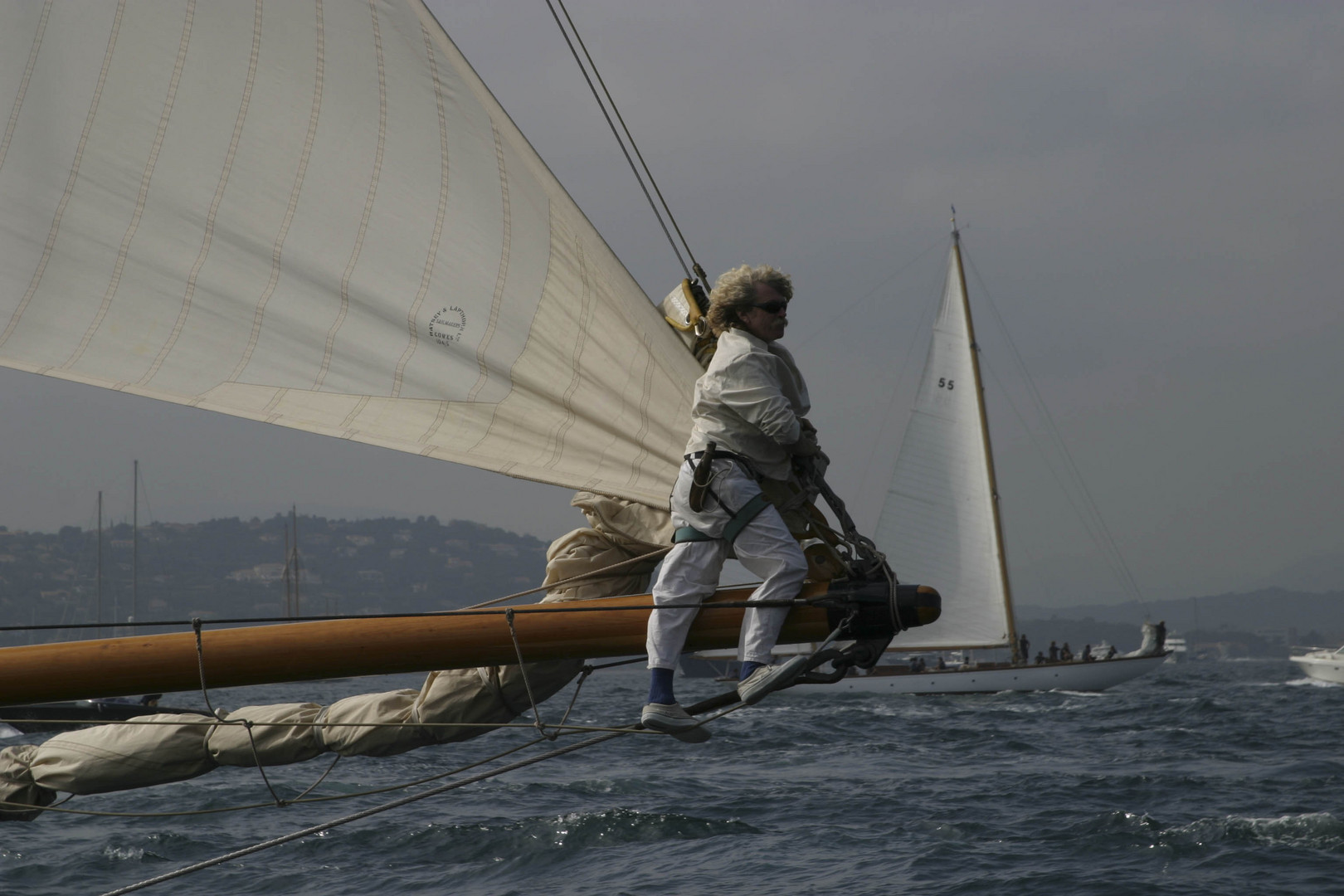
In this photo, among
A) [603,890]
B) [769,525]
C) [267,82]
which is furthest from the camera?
[603,890]

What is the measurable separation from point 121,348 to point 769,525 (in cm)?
224

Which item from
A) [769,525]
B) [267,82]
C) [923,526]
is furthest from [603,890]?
[923,526]

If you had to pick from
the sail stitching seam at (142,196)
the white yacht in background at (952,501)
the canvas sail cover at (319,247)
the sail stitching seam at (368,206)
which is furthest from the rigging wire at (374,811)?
the white yacht in background at (952,501)

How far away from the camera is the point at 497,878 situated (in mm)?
10070

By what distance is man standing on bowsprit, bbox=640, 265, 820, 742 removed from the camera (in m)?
4.06

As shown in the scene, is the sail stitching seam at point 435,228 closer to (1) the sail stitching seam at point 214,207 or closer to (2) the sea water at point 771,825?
(1) the sail stitching seam at point 214,207

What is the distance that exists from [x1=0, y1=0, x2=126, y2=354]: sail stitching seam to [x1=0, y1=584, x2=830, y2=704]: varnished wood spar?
3.66 feet

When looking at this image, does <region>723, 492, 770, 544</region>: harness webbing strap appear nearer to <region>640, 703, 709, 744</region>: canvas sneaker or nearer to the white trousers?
the white trousers

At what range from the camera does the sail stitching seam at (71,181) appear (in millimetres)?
4277

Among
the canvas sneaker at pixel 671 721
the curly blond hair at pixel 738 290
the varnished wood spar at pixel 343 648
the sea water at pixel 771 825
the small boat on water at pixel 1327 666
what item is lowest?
the small boat on water at pixel 1327 666

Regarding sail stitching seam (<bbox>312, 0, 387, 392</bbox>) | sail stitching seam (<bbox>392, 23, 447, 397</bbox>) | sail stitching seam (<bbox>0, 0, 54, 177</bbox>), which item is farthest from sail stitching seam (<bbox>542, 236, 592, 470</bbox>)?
sail stitching seam (<bbox>0, 0, 54, 177</bbox>)

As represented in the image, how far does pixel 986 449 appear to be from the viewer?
Answer: 35.7 m

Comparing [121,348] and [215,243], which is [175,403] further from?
[215,243]

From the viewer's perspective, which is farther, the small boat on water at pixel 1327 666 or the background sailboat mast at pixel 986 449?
the small boat on water at pixel 1327 666
